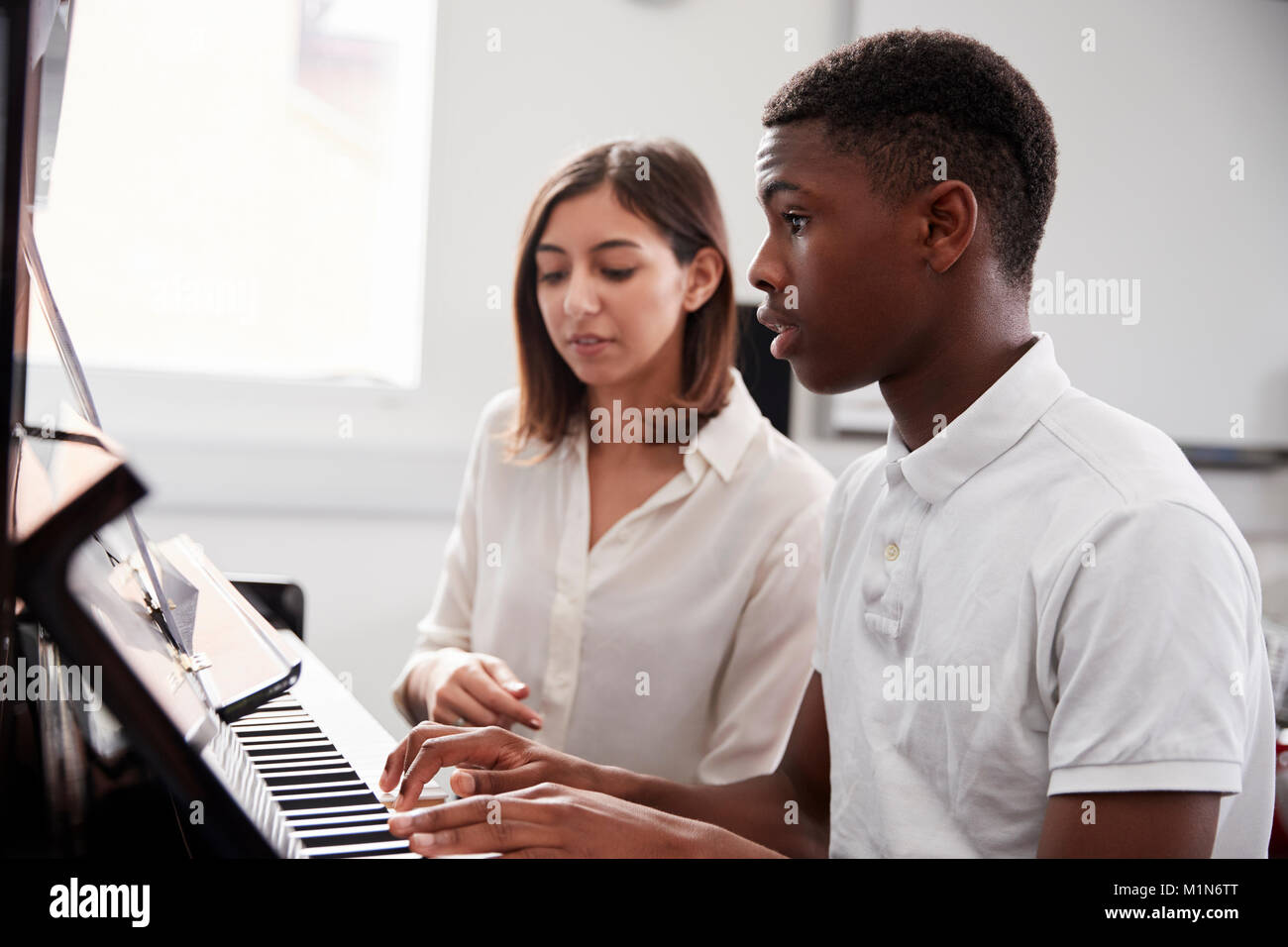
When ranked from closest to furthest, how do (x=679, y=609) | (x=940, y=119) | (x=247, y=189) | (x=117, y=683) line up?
1. (x=117, y=683)
2. (x=940, y=119)
3. (x=679, y=609)
4. (x=247, y=189)

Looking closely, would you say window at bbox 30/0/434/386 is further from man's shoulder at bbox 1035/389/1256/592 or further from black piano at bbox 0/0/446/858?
man's shoulder at bbox 1035/389/1256/592

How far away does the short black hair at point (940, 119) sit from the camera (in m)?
0.71

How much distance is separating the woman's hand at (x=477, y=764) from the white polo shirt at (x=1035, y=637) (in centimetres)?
19

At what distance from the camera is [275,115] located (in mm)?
1919

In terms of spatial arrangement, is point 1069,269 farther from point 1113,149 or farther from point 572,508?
point 572,508

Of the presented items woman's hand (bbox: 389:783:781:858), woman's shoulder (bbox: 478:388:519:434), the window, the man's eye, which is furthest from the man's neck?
the window

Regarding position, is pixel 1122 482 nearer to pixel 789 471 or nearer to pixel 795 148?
pixel 795 148

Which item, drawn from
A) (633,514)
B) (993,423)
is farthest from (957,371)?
(633,514)

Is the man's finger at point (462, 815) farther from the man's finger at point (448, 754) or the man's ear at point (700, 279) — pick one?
the man's ear at point (700, 279)

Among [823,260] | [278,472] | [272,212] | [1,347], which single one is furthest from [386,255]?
[1,347]

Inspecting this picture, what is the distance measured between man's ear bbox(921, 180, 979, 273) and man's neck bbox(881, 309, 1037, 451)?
0.16 feet

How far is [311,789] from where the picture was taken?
2.36 ft

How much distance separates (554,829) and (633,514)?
0.66 metres

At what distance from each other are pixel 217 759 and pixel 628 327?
2.60ft
